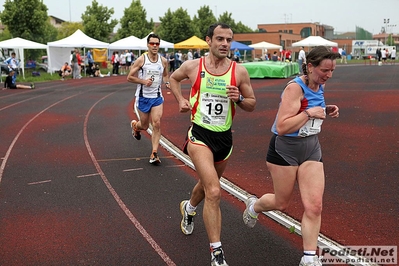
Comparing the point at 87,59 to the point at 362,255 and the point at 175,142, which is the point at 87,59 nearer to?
the point at 175,142

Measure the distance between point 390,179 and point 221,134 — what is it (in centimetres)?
345

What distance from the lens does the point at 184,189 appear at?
6547mm

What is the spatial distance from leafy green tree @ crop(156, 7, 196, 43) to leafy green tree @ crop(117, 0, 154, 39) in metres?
3.23

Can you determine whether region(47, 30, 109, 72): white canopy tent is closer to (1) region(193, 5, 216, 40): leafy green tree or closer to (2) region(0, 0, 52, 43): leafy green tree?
(2) region(0, 0, 52, 43): leafy green tree

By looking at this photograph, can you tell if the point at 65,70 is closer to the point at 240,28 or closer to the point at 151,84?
the point at 151,84

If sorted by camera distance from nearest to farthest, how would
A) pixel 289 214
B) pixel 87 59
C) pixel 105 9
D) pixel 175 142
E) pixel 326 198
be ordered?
pixel 289 214 → pixel 326 198 → pixel 175 142 → pixel 87 59 → pixel 105 9

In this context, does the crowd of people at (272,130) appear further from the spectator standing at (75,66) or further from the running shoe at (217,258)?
the spectator standing at (75,66)

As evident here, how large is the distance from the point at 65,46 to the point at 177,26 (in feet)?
99.9

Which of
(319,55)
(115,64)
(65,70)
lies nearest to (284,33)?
(115,64)

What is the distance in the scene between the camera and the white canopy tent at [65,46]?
3122 centimetres

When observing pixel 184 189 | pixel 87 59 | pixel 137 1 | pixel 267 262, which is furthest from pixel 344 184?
pixel 137 1

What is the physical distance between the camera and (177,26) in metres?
59.9

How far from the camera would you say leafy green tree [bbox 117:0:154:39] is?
56.8m

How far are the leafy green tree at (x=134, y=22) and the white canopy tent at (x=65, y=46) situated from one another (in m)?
22.1
